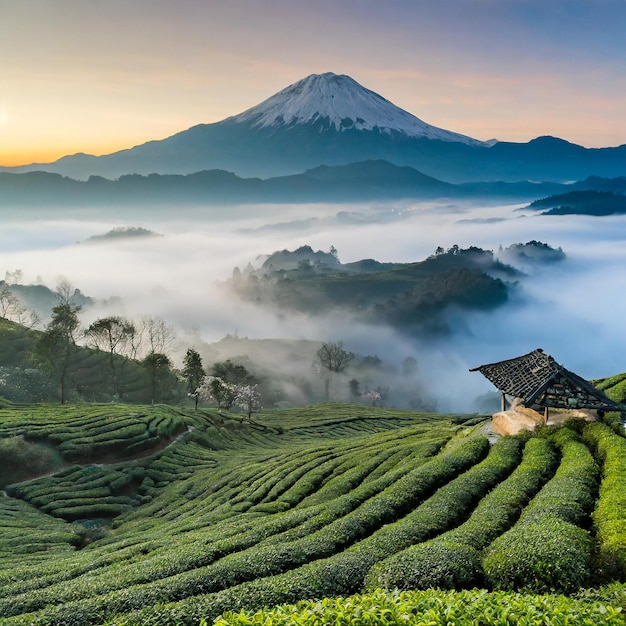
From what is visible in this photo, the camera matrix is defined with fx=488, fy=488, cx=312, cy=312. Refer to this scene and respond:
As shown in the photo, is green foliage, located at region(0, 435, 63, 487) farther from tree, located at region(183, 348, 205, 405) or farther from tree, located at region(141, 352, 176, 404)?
tree, located at region(183, 348, 205, 405)

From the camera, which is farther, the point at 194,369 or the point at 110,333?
the point at 110,333

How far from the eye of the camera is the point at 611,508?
79.3 feet

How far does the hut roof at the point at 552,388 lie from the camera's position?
137ft

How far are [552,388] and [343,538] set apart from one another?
2712 centimetres

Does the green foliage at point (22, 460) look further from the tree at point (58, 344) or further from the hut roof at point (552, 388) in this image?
the hut roof at point (552, 388)

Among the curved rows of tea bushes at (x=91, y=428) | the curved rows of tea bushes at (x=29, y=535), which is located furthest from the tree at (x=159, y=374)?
the curved rows of tea bushes at (x=29, y=535)

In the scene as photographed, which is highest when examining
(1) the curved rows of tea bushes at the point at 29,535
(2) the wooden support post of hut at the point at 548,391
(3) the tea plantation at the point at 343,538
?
(2) the wooden support post of hut at the point at 548,391

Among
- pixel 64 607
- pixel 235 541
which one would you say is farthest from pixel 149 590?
pixel 235 541

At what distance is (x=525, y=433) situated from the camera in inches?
1673

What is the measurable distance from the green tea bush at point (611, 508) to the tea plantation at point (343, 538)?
0.09 m

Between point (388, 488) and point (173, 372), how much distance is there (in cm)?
13241

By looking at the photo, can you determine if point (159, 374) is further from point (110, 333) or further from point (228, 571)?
point (228, 571)

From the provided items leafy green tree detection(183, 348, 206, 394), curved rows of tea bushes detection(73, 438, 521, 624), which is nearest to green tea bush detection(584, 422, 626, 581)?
curved rows of tea bushes detection(73, 438, 521, 624)

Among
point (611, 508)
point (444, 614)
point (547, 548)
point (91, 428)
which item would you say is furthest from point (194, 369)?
point (444, 614)
